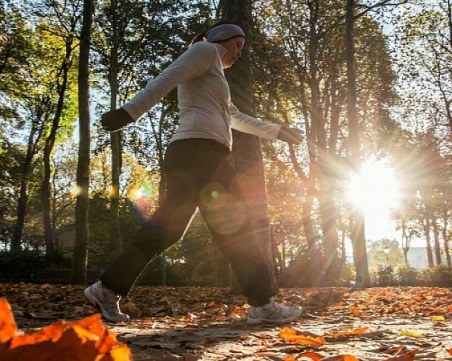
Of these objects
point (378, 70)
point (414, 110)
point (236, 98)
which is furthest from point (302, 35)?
point (236, 98)

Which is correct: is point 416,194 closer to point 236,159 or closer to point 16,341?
point 236,159

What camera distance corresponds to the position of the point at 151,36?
23.5 metres

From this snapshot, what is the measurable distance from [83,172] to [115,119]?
11.6 meters

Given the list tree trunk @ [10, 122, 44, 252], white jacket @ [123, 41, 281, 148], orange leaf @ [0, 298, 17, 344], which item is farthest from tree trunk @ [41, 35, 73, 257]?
orange leaf @ [0, 298, 17, 344]

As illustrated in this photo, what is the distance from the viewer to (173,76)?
3441 millimetres

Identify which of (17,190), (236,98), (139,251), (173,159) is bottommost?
(139,251)

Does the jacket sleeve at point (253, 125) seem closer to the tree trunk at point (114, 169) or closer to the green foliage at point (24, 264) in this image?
Answer: the tree trunk at point (114, 169)

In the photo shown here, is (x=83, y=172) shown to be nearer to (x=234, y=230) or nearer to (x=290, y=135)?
(x=290, y=135)

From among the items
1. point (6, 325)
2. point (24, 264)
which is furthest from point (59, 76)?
point (6, 325)

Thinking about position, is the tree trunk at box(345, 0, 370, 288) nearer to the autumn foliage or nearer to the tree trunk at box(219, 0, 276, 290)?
the tree trunk at box(219, 0, 276, 290)

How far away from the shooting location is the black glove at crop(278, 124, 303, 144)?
4343mm

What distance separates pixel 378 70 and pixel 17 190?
106 ft

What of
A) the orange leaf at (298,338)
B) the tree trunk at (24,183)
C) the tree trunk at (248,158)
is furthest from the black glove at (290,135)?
the tree trunk at (24,183)

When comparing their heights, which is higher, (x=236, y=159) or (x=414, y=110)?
(x=414, y=110)
